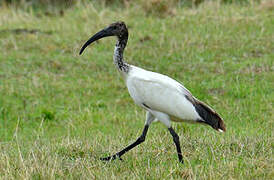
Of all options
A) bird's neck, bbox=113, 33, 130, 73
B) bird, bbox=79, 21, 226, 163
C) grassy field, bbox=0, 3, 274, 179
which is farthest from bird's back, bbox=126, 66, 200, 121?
grassy field, bbox=0, 3, 274, 179

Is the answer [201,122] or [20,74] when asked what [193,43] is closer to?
[20,74]

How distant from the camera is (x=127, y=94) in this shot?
9.19m

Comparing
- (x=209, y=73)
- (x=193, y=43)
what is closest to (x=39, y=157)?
(x=209, y=73)

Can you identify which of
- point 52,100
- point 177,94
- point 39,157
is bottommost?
point 52,100

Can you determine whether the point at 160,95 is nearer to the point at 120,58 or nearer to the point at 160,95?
the point at 160,95

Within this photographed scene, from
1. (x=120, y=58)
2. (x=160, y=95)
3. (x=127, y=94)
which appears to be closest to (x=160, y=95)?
(x=160, y=95)

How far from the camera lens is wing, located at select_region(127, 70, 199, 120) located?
5445 mm

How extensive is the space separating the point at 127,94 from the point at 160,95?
3738mm

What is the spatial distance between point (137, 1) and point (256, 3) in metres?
2.51

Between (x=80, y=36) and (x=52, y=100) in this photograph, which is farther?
(x=80, y=36)

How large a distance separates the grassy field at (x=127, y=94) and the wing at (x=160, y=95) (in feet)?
1.39

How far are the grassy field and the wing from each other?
0.42 m

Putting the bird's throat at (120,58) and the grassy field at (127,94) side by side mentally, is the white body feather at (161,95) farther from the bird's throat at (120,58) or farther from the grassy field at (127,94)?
the grassy field at (127,94)

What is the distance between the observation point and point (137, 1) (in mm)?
13562
